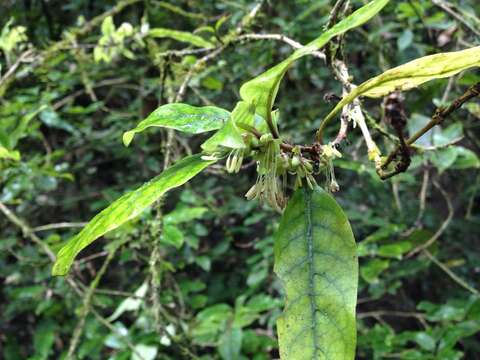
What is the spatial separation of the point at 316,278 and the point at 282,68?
23 centimetres

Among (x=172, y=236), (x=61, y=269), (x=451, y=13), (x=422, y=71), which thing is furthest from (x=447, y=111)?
(x=172, y=236)

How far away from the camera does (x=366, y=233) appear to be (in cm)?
200

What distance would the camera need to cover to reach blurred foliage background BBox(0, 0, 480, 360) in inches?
56.3

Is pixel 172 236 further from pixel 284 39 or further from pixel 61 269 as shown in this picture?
pixel 61 269

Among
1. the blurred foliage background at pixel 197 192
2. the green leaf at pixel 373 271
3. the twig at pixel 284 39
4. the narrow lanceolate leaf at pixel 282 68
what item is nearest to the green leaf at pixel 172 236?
the blurred foliage background at pixel 197 192

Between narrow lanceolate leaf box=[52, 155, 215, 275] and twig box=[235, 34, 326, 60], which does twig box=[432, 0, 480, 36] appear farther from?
narrow lanceolate leaf box=[52, 155, 215, 275]

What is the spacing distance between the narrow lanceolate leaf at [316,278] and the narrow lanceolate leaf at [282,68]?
124 mm

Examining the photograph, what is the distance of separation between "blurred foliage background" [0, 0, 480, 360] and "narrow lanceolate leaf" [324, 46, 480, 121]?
61 centimetres

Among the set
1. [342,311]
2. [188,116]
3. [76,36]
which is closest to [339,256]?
[342,311]

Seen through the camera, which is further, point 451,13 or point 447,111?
point 451,13

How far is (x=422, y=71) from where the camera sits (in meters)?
0.54

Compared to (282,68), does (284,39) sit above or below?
below

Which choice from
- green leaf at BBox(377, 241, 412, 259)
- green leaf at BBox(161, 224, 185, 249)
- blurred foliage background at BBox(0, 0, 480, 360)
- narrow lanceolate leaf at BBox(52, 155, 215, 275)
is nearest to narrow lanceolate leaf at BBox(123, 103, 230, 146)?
narrow lanceolate leaf at BBox(52, 155, 215, 275)

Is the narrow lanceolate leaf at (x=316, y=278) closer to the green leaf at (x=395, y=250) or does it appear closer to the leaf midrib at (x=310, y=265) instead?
the leaf midrib at (x=310, y=265)
